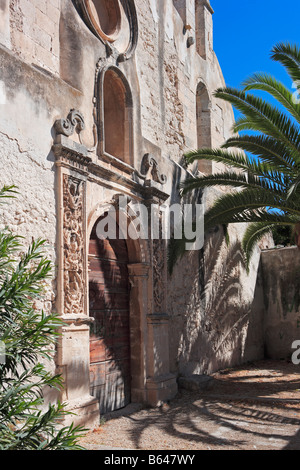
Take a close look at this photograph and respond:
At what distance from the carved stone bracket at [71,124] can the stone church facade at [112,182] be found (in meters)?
0.02

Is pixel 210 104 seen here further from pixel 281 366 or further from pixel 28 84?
pixel 28 84

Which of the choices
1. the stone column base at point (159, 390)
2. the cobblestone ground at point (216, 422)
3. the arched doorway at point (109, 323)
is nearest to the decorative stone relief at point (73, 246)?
the arched doorway at point (109, 323)

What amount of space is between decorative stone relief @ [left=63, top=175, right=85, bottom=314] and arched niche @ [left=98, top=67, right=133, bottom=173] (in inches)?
64.2

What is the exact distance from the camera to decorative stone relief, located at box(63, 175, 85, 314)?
6.25m

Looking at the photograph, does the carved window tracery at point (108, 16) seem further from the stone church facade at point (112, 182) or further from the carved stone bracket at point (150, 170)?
the carved stone bracket at point (150, 170)

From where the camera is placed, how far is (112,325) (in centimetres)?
764

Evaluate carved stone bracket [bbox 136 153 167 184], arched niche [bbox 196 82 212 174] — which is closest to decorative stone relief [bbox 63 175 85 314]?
carved stone bracket [bbox 136 153 167 184]

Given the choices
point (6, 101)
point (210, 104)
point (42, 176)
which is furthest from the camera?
point (210, 104)

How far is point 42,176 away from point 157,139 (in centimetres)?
407

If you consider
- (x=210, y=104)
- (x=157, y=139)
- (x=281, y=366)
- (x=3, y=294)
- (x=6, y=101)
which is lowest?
(x=281, y=366)

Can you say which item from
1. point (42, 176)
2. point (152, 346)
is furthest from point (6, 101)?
point (152, 346)

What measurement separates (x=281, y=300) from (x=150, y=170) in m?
6.31

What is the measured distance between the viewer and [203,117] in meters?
12.7

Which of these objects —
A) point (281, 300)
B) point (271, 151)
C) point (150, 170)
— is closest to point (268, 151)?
point (271, 151)
